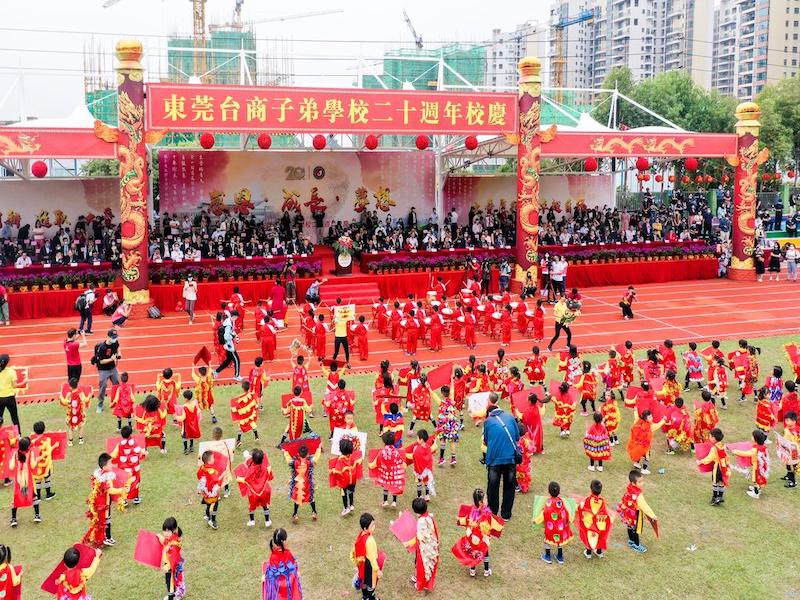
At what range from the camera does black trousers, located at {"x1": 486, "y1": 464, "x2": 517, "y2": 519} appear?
26.1 ft

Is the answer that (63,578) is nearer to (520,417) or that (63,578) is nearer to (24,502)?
(24,502)

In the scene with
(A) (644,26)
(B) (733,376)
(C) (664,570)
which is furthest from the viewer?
(A) (644,26)

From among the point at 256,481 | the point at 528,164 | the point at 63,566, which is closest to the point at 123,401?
the point at 256,481

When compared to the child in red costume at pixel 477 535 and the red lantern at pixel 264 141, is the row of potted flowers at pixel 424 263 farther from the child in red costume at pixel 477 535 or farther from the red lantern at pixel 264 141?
the child in red costume at pixel 477 535

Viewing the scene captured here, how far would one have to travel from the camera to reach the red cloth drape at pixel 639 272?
24.8 m

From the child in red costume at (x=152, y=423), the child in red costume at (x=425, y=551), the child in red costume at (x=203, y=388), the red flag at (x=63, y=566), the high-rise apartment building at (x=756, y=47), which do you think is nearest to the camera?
the red flag at (x=63, y=566)

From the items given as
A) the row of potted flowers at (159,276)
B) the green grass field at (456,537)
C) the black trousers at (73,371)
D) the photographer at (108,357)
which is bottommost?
the green grass field at (456,537)

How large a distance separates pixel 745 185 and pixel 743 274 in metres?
3.15

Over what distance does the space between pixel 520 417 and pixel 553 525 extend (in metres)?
2.77

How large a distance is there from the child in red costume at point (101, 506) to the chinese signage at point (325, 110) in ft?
46.3

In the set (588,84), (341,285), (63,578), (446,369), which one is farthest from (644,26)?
(63,578)

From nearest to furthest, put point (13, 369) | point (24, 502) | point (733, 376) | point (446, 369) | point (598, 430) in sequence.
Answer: point (24, 502) < point (598, 430) < point (13, 369) < point (446, 369) < point (733, 376)

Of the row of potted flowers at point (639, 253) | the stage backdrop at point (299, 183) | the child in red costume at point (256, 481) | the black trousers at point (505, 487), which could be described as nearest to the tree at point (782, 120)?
the row of potted flowers at point (639, 253)

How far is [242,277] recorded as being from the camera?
21.2m
